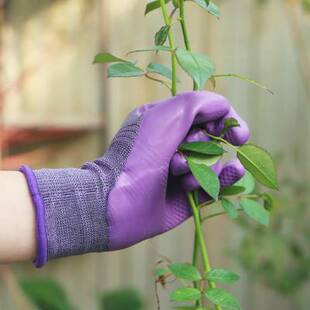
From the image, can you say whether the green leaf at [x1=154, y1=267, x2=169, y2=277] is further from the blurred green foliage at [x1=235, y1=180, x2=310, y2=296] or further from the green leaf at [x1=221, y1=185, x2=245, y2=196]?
the blurred green foliage at [x1=235, y1=180, x2=310, y2=296]

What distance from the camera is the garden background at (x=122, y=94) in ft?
9.21

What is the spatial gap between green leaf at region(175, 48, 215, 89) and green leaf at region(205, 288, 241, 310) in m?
0.24

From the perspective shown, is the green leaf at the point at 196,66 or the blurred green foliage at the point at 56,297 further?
the blurred green foliage at the point at 56,297

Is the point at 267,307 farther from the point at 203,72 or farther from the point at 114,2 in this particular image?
the point at 203,72

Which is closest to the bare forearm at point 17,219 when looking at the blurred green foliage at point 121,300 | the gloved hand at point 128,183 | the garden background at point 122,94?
the gloved hand at point 128,183

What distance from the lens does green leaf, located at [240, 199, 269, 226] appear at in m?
1.01

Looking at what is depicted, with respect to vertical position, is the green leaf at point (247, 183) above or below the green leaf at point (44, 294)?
above

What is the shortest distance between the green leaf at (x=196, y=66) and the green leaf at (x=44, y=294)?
161cm

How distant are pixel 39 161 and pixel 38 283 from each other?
54cm

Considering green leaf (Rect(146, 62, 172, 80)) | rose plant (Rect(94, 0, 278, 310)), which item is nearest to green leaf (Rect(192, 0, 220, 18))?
rose plant (Rect(94, 0, 278, 310))

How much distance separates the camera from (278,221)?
253 centimetres

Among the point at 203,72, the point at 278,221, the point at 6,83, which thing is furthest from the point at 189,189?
the point at 6,83

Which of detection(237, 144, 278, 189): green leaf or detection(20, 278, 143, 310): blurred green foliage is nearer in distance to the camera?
detection(237, 144, 278, 189): green leaf

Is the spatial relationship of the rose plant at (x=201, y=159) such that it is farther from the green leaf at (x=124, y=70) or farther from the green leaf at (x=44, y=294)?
the green leaf at (x=44, y=294)
